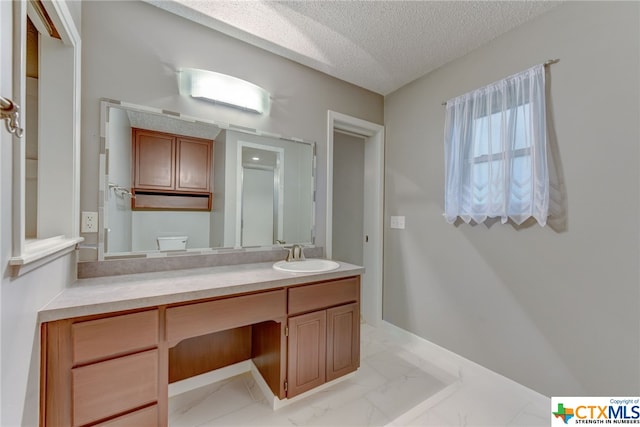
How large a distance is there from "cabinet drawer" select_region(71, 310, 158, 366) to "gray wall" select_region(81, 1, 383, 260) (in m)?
0.59

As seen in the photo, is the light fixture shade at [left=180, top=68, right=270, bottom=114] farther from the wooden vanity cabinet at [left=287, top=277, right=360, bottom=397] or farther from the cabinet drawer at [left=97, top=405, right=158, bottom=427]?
the cabinet drawer at [left=97, top=405, right=158, bottom=427]

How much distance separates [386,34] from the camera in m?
1.81

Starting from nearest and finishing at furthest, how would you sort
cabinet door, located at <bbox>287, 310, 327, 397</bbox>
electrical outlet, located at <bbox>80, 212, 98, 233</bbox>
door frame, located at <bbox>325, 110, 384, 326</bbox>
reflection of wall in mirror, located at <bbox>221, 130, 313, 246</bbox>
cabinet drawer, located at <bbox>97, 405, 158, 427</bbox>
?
cabinet drawer, located at <bbox>97, 405, 158, 427</bbox>
electrical outlet, located at <bbox>80, 212, 98, 233</bbox>
cabinet door, located at <bbox>287, 310, 327, 397</bbox>
reflection of wall in mirror, located at <bbox>221, 130, 313, 246</bbox>
door frame, located at <bbox>325, 110, 384, 326</bbox>

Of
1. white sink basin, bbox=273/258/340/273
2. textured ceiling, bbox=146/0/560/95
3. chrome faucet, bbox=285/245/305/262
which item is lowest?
white sink basin, bbox=273/258/340/273

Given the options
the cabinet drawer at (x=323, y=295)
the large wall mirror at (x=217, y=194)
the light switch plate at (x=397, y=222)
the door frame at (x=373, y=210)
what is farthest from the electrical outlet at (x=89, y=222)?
the light switch plate at (x=397, y=222)

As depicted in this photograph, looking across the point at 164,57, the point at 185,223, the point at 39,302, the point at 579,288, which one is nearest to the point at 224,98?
the point at 164,57

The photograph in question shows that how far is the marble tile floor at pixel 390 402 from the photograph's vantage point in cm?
146

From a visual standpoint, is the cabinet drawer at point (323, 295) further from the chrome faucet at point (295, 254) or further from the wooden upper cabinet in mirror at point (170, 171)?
the wooden upper cabinet in mirror at point (170, 171)

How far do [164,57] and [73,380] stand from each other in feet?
5.82

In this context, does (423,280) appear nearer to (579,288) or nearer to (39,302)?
(579,288)

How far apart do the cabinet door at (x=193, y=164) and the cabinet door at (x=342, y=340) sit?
123cm

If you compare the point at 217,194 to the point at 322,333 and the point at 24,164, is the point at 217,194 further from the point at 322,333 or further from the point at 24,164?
the point at 322,333

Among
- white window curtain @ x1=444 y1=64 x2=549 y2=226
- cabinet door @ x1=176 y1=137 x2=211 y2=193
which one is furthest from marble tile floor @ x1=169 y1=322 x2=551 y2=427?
cabinet door @ x1=176 y1=137 x2=211 y2=193

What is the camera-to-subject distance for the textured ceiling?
5.14ft
